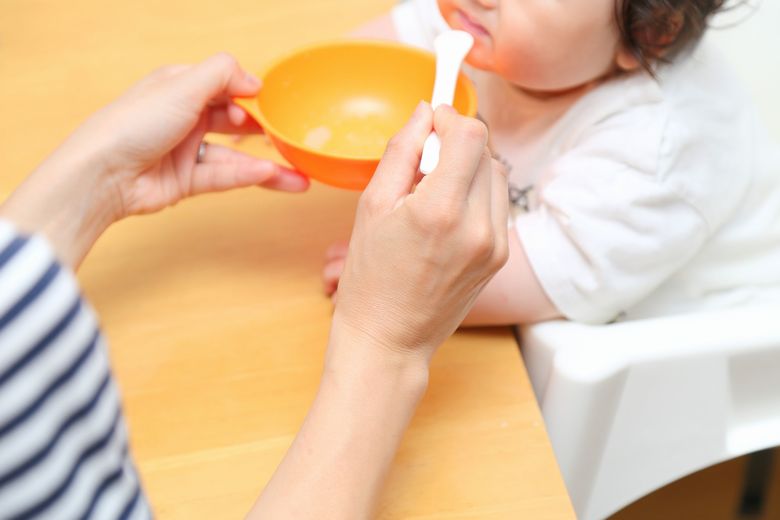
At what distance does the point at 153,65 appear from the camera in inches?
39.7

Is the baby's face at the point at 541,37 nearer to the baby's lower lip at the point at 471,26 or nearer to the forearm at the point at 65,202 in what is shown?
the baby's lower lip at the point at 471,26

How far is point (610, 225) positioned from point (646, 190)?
4 centimetres

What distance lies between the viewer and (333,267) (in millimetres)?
726

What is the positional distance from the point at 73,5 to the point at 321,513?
88 centimetres

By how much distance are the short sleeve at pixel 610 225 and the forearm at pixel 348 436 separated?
216 millimetres

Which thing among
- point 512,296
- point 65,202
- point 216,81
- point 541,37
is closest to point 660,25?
point 541,37

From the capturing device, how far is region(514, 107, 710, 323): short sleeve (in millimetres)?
705

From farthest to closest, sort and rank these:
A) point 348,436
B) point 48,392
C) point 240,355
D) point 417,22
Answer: point 417,22
point 240,355
point 348,436
point 48,392

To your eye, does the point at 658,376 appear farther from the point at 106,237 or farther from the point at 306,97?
the point at 106,237

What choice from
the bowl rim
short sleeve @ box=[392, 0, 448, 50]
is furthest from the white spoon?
short sleeve @ box=[392, 0, 448, 50]

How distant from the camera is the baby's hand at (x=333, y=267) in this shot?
0.72 metres

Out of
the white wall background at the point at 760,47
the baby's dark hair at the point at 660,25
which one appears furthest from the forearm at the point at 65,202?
the white wall background at the point at 760,47

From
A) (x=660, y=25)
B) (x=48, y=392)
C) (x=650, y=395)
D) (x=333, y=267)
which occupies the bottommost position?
(x=650, y=395)

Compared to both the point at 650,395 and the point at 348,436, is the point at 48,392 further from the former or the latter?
the point at 650,395
